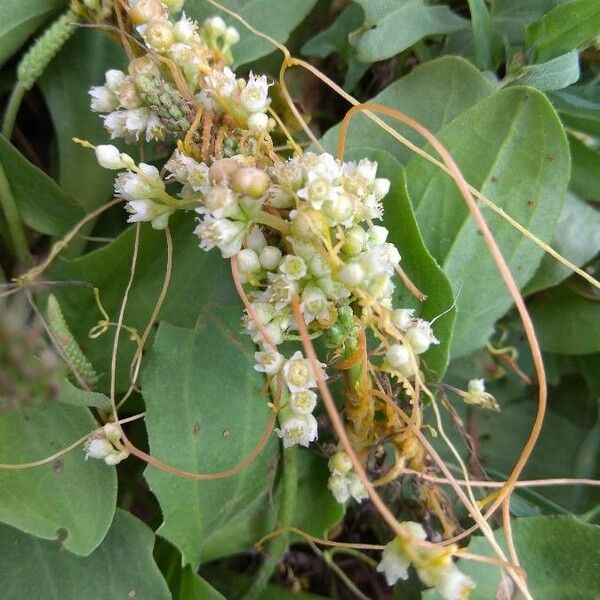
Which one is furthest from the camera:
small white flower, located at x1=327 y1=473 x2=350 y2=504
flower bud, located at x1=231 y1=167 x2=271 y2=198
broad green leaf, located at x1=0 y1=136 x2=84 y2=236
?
broad green leaf, located at x1=0 y1=136 x2=84 y2=236

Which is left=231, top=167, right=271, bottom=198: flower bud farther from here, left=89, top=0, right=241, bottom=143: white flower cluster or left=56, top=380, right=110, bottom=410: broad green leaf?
left=56, top=380, right=110, bottom=410: broad green leaf

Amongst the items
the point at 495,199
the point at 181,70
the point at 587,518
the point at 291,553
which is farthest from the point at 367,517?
the point at 181,70

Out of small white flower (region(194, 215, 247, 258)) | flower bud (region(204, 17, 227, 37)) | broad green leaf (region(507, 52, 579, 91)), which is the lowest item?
small white flower (region(194, 215, 247, 258))

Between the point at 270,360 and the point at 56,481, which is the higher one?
the point at 270,360

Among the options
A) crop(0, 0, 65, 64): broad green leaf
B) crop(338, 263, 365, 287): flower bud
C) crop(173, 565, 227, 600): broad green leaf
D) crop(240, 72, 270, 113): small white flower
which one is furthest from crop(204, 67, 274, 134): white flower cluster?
crop(173, 565, 227, 600): broad green leaf

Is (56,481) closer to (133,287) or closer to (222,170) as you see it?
(133,287)

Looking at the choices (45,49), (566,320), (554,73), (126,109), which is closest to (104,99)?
(126,109)

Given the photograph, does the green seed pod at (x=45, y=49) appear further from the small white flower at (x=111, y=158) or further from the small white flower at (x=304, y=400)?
the small white flower at (x=304, y=400)

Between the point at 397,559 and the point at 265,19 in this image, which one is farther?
the point at 265,19
